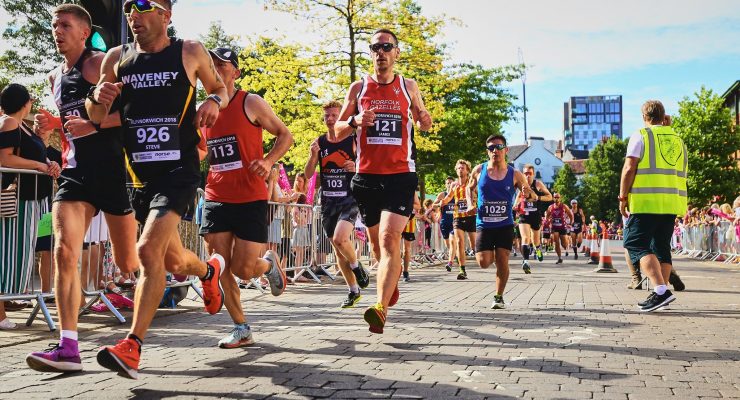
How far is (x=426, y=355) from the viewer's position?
215 inches

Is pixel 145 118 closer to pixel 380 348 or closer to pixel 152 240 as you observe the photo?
pixel 152 240

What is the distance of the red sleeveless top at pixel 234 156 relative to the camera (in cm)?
616

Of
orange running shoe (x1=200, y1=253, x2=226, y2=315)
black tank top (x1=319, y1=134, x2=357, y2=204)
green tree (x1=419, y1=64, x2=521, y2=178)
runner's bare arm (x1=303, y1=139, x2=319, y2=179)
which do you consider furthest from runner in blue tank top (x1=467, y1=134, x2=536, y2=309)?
green tree (x1=419, y1=64, x2=521, y2=178)

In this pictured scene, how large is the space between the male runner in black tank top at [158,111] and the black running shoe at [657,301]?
548 centimetres

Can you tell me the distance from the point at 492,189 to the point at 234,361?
5.22 meters

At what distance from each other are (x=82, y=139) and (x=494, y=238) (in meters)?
5.38

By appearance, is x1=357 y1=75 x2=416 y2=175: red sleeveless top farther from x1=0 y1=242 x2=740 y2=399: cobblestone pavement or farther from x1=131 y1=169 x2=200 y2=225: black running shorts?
x1=131 y1=169 x2=200 y2=225: black running shorts

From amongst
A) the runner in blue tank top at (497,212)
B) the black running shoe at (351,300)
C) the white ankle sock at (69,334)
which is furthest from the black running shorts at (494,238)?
the white ankle sock at (69,334)

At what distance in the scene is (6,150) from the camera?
765cm

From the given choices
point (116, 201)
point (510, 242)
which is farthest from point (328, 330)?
point (510, 242)

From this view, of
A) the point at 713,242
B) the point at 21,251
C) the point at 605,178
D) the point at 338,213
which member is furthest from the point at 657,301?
the point at 605,178

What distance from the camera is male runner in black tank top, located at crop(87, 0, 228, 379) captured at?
15.6ft

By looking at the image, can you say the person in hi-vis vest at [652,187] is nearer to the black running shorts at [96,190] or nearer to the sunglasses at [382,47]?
the sunglasses at [382,47]

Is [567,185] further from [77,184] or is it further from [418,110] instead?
[77,184]
